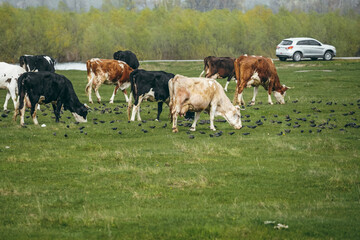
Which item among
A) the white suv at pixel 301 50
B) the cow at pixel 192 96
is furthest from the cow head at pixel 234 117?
the white suv at pixel 301 50

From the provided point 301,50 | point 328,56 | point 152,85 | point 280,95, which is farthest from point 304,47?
point 152,85

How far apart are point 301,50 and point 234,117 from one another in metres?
36.9

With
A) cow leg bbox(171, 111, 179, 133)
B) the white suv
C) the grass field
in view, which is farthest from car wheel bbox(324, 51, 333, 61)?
cow leg bbox(171, 111, 179, 133)

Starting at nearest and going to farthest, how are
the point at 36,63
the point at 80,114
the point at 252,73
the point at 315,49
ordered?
the point at 80,114 → the point at 252,73 → the point at 36,63 → the point at 315,49

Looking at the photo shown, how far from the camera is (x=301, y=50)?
54062 mm

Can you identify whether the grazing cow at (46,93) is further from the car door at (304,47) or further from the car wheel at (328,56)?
the car wheel at (328,56)

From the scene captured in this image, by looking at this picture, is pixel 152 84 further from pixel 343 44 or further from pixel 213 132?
pixel 343 44

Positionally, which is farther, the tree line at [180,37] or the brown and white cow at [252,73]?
the tree line at [180,37]

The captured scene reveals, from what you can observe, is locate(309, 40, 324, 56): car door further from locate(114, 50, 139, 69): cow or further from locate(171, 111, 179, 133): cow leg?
locate(171, 111, 179, 133): cow leg

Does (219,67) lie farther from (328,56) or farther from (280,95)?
(328,56)

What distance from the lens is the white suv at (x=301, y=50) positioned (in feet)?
176

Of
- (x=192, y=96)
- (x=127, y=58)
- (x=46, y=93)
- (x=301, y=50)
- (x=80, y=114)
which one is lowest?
(x=80, y=114)

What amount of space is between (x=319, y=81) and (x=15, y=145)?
2527 centimetres

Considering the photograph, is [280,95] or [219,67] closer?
[280,95]
